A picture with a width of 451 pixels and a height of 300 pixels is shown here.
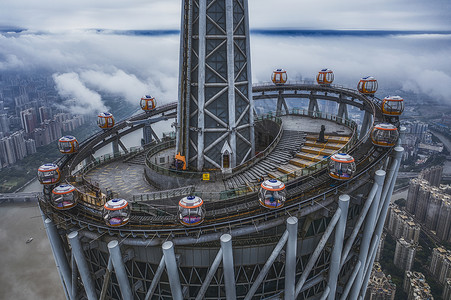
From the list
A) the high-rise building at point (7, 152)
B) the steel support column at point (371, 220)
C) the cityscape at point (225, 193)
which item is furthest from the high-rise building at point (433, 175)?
the high-rise building at point (7, 152)

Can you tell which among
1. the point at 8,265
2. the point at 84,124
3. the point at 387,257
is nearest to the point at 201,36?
the point at 8,265

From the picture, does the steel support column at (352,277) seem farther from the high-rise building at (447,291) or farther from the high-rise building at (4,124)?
the high-rise building at (4,124)

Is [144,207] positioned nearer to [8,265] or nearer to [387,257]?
[8,265]

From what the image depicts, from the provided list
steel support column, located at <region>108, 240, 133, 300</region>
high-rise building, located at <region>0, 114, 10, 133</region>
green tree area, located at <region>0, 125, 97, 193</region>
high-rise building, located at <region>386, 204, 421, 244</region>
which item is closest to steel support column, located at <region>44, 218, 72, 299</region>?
steel support column, located at <region>108, 240, 133, 300</region>

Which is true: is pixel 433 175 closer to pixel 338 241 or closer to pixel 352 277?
pixel 352 277

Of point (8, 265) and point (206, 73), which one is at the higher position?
point (206, 73)
